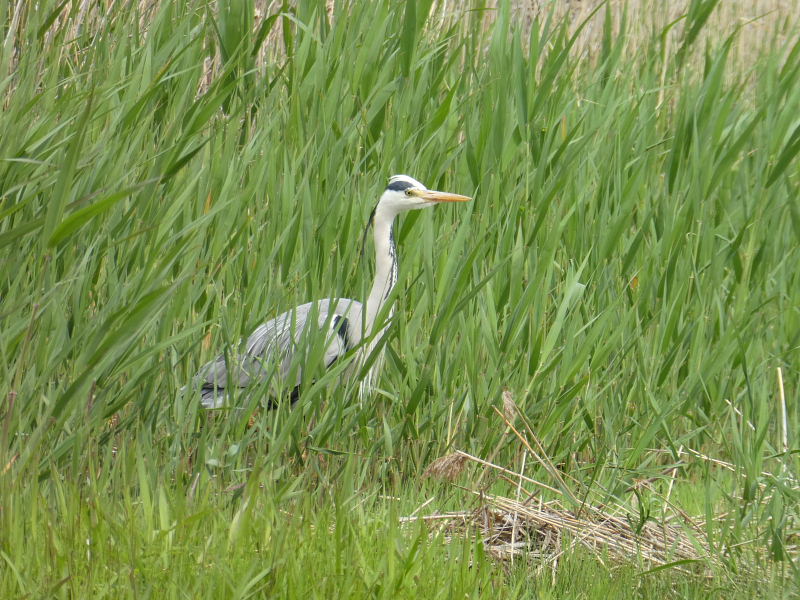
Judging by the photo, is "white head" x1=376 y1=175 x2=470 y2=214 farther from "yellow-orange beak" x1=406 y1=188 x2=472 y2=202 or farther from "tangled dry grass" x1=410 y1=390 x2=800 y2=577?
"tangled dry grass" x1=410 y1=390 x2=800 y2=577

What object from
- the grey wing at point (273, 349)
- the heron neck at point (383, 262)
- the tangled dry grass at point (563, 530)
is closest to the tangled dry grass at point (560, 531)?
the tangled dry grass at point (563, 530)

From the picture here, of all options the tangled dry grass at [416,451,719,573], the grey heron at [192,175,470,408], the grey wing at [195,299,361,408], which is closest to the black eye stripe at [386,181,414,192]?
the grey heron at [192,175,470,408]

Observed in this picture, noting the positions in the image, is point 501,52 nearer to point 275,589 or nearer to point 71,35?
point 71,35

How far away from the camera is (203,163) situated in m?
3.46

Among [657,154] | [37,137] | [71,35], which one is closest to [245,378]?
[37,137]

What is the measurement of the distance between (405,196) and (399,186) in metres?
0.04

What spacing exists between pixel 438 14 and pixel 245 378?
2.00m

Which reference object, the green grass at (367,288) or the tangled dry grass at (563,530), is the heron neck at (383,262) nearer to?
the green grass at (367,288)

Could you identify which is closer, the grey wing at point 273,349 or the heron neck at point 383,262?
the grey wing at point 273,349

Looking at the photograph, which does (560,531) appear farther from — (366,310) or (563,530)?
(366,310)

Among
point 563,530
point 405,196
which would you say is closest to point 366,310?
point 405,196

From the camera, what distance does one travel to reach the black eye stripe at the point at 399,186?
395cm

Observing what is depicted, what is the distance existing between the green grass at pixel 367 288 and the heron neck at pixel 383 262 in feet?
0.21

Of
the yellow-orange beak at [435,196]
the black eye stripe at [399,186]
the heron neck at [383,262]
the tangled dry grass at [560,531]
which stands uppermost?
the black eye stripe at [399,186]
